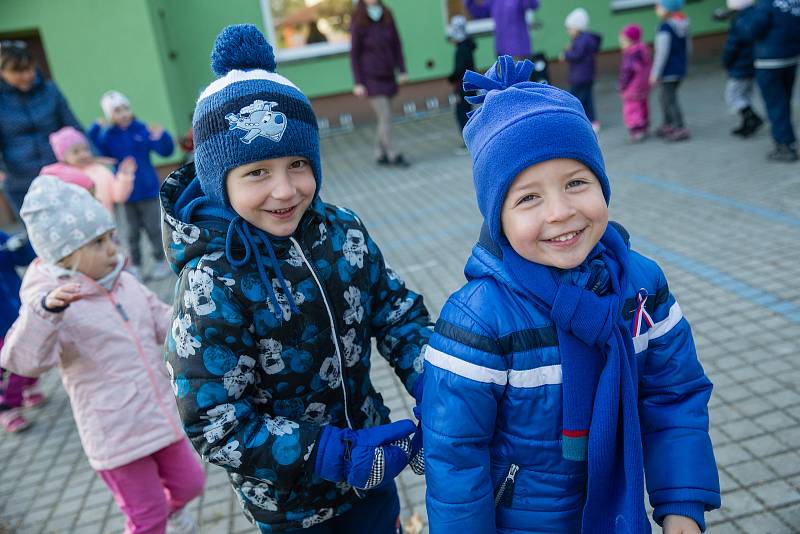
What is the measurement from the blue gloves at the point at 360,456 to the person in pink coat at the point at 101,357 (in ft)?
3.93

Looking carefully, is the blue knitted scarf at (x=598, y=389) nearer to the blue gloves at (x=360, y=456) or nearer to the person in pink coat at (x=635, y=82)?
the blue gloves at (x=360, y=456)

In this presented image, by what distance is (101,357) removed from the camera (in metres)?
2.48

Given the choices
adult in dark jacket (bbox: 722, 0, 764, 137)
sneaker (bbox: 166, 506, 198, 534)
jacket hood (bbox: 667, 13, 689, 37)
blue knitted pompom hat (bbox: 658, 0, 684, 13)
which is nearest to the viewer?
sneaker (bbox: 166, 506, 198, 534)

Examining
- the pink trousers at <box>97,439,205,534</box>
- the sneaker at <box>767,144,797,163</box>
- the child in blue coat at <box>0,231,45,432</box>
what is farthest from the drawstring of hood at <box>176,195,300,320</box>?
the sneaker at <box>767,144,797,163</box>

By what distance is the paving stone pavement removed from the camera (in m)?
2.86

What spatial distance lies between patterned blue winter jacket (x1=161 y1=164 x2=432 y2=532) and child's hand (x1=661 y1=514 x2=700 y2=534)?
72 centimetres

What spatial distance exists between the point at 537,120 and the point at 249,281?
2.51 ft

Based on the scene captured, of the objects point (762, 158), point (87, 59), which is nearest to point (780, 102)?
point (762, 158)

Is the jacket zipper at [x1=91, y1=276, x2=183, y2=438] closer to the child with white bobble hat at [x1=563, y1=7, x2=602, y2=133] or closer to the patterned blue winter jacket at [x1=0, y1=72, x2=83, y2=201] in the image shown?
the patterned blue winter jacket at [x1=0, y1=72, x2=83, y2=201]

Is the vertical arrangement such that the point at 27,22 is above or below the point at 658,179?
above

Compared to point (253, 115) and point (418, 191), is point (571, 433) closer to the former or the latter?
point (253, 115)

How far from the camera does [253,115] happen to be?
156cm

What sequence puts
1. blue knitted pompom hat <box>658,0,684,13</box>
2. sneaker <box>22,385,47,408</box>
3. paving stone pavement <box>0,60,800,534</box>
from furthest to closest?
1. blue knitted pompom hat <box>658,0,684,13</box>
2. sneaker <box>22,385,47,408</box>
3. paving stone pavement <box>0,60,800,534</box>

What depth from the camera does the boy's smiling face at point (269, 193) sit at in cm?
159
